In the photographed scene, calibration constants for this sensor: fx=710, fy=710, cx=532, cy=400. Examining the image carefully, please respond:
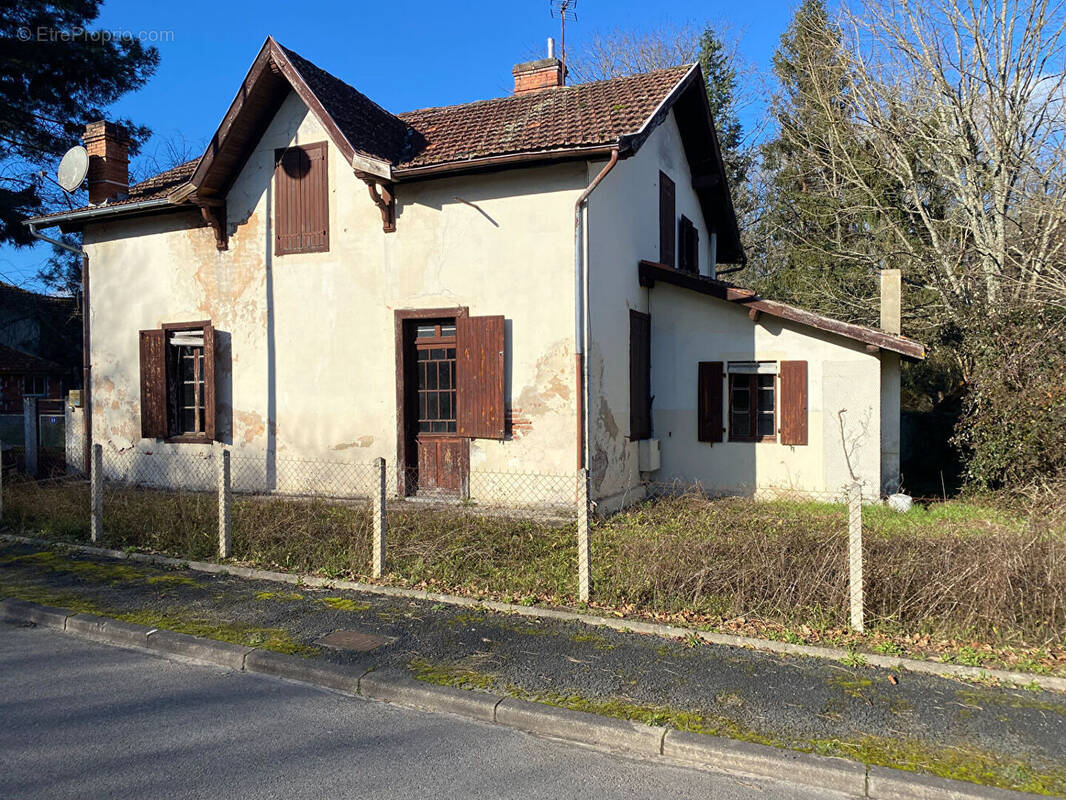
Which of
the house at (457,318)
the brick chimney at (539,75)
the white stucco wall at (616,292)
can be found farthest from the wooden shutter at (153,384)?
Answer: the brick chimney at (539,75)

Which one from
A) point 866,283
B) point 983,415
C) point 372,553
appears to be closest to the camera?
point 372,553

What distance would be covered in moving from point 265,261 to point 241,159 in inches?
66.2

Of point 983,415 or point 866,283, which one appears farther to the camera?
point 866,283

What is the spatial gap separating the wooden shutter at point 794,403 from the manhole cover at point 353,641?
7652 millimetres

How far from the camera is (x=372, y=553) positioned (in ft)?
23.0

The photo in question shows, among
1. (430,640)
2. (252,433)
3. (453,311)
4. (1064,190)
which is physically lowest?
(430,640)

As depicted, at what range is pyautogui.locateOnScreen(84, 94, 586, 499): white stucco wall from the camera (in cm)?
947

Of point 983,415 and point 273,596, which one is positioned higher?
point 983,415

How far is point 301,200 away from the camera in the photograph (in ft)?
35.7

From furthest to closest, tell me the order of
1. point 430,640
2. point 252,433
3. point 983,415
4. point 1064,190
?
point 1064,190 → point 252,433 → point 983,415 → point 430,640

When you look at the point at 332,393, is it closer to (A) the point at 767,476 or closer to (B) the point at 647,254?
(B) the point at 647,254

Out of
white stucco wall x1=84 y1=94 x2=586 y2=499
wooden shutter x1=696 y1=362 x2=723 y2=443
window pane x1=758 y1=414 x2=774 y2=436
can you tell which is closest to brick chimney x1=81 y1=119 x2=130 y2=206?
white stucco wall x1=84 y1=94 x2=586 y2=499

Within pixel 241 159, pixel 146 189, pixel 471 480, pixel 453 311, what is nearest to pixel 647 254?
pixel 453 311

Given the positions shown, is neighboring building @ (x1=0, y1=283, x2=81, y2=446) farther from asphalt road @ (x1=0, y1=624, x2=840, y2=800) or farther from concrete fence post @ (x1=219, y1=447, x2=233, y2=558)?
asphalt road @ (x1=0, y1=624, x2=840, y2=800)
